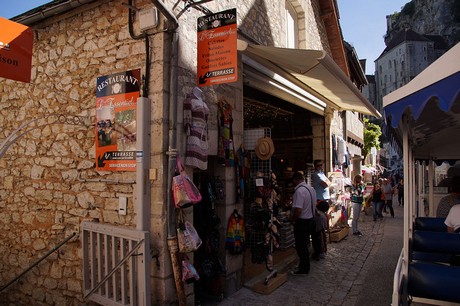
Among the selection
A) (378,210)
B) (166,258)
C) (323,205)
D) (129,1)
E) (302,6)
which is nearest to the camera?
(166,258)

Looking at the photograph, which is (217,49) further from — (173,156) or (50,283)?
(50,283)

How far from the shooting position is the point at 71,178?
471 centimetres

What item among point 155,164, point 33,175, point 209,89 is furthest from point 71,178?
point 209,89

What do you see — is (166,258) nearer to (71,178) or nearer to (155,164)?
(155,164)

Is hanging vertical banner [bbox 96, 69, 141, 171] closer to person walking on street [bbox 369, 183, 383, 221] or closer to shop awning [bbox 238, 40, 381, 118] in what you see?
shop awning [bbox 238, 40, 381, 118]

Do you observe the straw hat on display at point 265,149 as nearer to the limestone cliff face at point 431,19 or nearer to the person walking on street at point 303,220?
the person walking on street at point 303,220

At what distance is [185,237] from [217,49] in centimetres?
234

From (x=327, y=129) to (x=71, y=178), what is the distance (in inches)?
282

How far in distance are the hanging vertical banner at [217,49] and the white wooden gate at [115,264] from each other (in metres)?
2.08

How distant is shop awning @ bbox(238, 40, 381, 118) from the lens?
4504mm

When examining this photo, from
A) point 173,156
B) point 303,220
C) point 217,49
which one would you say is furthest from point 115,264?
point 303,220

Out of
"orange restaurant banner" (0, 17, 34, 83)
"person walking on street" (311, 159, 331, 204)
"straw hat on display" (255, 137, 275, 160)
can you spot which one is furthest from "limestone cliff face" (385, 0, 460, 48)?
"orange restaurant banner" (0, 17, 34, 83)

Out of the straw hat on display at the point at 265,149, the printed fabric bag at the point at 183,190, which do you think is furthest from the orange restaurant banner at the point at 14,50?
the straw hat on display at the point at 265,149

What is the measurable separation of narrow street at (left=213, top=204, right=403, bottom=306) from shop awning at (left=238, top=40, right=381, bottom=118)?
11.0ft
